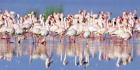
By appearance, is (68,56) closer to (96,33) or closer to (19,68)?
(19,68)

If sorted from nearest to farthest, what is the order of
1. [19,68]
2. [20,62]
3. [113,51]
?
[19,68], [20,62], [113,51]

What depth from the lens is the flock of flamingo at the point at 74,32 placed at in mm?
19650

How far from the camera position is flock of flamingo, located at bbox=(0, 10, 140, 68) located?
64.5 ft

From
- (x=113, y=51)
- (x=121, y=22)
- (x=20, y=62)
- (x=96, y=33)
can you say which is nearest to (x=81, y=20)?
(x=121, y=22)

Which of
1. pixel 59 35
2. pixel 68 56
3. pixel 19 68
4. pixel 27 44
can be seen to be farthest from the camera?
pixel 59 35

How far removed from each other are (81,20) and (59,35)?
373 centimetres

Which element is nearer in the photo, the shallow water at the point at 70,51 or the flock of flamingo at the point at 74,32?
the shallow water at the point at 70,51

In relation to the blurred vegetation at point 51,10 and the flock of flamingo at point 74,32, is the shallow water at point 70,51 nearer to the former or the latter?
the flock of flamingo at point 74,32

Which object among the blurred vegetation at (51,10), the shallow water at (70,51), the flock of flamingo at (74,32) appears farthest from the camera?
A: the blurred vegetation at (51,10)

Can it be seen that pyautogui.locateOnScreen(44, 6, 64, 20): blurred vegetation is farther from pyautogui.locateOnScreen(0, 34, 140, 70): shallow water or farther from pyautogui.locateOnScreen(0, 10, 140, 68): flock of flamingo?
pyautogui.locateOnScreen(0, 34, 140, 70): shallow water

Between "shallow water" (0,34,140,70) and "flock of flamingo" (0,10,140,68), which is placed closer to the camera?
"shallow water" (0,34,140,70)

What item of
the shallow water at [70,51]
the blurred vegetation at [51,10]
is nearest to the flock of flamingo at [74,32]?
the shallow water at [70,51]

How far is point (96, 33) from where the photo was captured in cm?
2614

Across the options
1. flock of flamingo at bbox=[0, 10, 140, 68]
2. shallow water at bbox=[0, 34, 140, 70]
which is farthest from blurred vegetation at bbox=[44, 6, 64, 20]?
shallow water at bbox=[0, 34, 140, 70]
